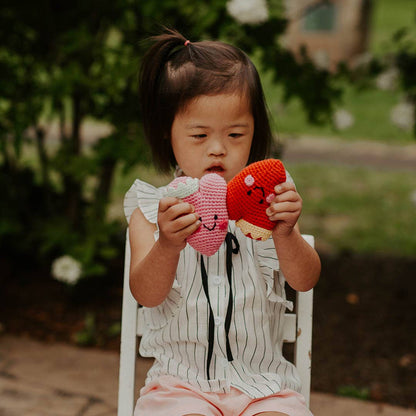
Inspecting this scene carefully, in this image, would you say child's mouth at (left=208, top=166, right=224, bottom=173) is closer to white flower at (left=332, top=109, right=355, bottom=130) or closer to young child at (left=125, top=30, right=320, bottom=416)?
young child at (left=125, top=30, right=320, bottom=416)

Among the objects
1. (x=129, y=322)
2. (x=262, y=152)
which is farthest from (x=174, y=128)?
(x=129, y=322)

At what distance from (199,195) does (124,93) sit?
2.04 metres

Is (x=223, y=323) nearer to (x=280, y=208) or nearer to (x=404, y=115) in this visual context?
(x=280, y=208)

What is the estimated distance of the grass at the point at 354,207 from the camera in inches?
204

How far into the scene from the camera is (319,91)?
352 cm

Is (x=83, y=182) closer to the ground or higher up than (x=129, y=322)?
higher up

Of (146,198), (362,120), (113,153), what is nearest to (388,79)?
(113,153)

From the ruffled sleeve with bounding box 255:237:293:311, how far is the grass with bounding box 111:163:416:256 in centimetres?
275

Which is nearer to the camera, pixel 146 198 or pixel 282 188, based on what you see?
pixel 282 188

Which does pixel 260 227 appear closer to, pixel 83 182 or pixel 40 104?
pixel 40 104

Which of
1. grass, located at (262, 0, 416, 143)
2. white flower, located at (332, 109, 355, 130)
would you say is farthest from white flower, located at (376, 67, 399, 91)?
grass, located at (262, 0, 416, 143)

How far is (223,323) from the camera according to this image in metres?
1.73

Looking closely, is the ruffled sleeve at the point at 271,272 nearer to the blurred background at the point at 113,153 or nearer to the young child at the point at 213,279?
the young child at the point at 213,279

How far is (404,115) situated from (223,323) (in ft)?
8.05
